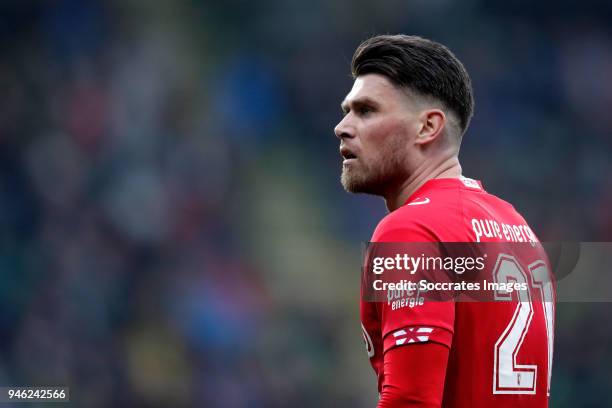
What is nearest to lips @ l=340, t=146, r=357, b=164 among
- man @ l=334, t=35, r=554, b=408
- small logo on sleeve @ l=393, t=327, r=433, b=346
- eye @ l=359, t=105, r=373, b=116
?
man @ l=334, t=35, r=554, b=408

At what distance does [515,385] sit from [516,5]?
7.76m

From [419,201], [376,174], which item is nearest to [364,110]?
[376,174]

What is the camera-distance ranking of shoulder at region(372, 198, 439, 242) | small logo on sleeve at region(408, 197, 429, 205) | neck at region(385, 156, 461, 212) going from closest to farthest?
shoulder at region(372, 198, 439, 242), small logo on sleeve at region(408, 197, 429, 205), neck at region(385, 156, 461, 212)

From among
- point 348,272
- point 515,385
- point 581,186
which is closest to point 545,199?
point 581,186

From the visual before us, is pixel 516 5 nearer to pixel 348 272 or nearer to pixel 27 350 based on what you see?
pixel 348 272

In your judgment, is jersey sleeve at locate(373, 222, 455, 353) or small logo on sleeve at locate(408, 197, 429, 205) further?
small logo on sleeve at locate(408, 197, 429, 205)

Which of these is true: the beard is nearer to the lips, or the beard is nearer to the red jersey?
the lips

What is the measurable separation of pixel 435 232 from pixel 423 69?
719mm

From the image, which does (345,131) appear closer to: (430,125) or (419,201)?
(430,125)

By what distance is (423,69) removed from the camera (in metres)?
2.90

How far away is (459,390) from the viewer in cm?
245

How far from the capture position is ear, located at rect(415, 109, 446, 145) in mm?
2867

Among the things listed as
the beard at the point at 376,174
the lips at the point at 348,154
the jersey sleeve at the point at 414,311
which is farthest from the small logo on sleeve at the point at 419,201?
the lips at the point at 348,154

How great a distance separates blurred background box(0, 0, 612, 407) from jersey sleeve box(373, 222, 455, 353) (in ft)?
18.7
